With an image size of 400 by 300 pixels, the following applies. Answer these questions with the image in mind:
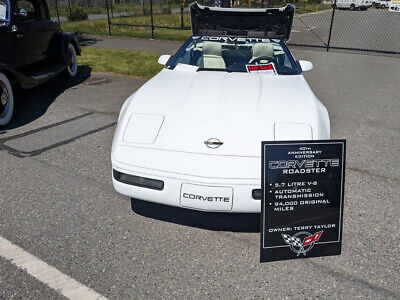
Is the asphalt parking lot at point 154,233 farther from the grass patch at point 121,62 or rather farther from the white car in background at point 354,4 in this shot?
the white car in background at point 354,4

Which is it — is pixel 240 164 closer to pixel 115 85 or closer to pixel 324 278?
pixel 324 278

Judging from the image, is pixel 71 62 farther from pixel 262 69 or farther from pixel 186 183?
pixel 186 183

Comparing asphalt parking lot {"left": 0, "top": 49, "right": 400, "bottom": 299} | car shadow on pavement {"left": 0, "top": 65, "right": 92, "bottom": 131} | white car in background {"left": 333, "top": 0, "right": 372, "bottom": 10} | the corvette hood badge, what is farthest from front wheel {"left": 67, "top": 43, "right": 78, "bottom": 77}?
white car in background {"left": 333, "top": 0, "right": 372, "bottom": 10}

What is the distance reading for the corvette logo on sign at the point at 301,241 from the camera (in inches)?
98.3

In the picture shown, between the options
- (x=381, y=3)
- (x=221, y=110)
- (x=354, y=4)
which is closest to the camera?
(x=221, y=110)

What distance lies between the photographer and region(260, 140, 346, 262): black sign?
7.69ft

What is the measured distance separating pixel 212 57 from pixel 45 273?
120 inches

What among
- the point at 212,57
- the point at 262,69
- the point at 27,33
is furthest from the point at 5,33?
the point at 262,69

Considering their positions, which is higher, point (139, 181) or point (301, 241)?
point (139, 181)

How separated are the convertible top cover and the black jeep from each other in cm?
299

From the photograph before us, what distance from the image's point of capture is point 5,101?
212 inches

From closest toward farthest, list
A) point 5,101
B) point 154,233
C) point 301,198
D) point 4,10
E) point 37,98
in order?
point 301,198
point 154,233
point 5,101
point 4,10
point 37,98

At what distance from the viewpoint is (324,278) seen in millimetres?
2488

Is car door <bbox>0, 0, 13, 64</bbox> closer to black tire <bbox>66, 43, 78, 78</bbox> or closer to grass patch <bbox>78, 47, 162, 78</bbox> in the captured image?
black tire <bbox>66, 43, 78, 78</bbox>
